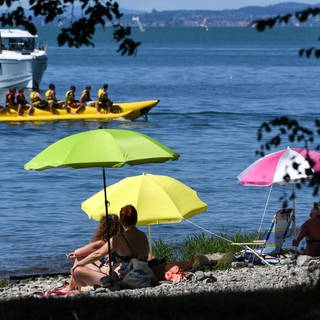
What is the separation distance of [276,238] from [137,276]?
2.99 meters

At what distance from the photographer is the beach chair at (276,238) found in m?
13.6

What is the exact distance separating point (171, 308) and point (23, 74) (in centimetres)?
5327

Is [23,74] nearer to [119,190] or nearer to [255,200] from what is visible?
[255,200]

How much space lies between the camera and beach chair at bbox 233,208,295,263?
44.7 feet

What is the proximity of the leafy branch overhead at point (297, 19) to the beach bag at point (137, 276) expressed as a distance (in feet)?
17.3

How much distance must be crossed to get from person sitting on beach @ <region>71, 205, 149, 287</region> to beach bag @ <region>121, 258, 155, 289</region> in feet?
0.49

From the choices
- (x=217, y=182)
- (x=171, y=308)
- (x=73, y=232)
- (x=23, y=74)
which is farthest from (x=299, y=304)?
(x=23, y=74)

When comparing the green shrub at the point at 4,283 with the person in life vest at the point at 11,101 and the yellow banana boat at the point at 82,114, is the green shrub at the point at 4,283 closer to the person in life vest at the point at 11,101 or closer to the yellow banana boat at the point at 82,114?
the person in life vest at the point at 11,101

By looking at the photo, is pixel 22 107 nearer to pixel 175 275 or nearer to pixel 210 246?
pixel 210 246

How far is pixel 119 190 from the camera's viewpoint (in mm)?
13062

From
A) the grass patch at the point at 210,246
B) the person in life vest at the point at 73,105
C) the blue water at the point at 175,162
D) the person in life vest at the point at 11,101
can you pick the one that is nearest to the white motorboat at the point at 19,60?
the blue water at the point at 175,162

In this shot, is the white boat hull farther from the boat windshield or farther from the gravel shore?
the gravel shore

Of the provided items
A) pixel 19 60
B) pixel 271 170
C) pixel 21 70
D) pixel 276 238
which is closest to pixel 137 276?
pixel 271 170

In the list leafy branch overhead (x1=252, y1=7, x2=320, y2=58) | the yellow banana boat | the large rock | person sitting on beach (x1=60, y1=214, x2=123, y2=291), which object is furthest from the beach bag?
the yellow banana boat
